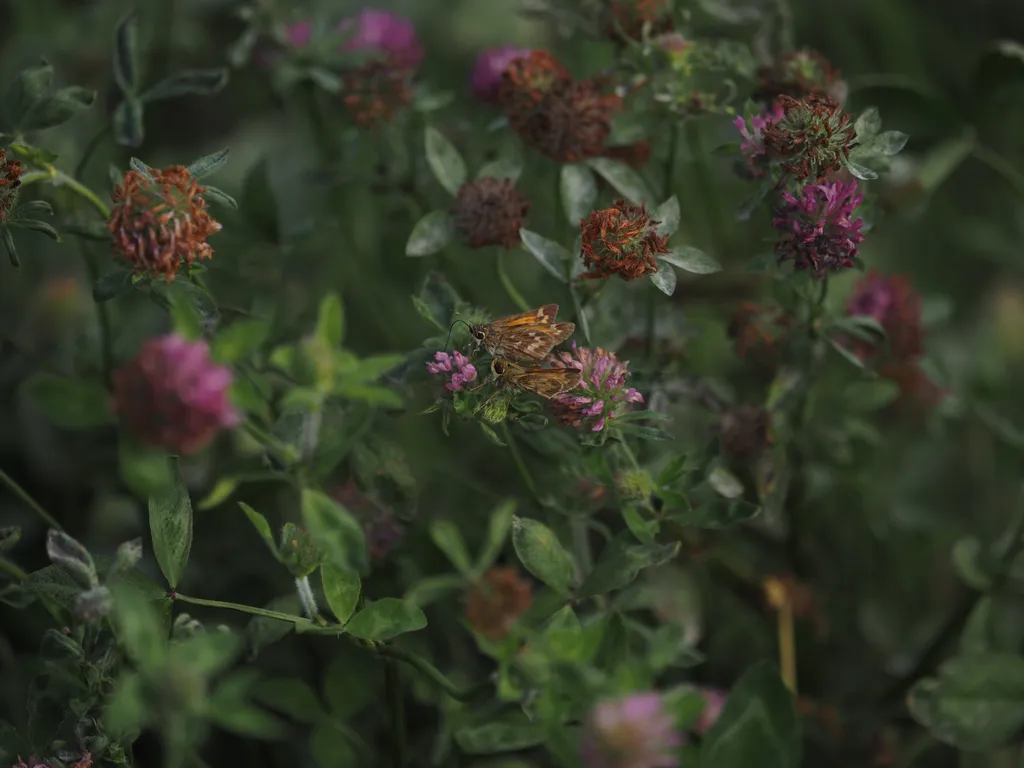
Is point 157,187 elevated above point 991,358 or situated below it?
above

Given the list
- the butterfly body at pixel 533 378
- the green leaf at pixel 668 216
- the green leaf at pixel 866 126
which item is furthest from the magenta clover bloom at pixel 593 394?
the green leaf at pixel 866 126

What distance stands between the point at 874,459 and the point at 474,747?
0.58 meters

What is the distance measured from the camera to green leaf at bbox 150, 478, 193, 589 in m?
0.70

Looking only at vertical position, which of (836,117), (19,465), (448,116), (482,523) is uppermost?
(836,117)

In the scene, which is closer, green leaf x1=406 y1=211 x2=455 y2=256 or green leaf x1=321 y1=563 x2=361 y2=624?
green leaf x1=321 y1=563 x2=361 y2=624

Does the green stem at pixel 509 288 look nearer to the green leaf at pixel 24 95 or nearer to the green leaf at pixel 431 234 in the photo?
the green leaf at pixel 431 234

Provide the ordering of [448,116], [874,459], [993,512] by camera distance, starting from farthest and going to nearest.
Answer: [448,116] → [993,512] → [874,459]

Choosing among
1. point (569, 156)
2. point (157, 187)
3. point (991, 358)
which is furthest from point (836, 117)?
point (991, 358)

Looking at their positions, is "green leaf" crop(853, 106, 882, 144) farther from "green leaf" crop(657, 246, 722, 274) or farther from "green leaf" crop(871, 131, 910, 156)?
"green leaf" crop(657, 246, 722, 274)

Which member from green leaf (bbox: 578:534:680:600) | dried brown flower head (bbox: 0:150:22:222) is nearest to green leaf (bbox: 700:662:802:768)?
green leaf (bbox: 578:534:680:600)

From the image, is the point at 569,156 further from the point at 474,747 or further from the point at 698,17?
the point at 474,747

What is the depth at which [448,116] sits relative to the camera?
4.55 ft

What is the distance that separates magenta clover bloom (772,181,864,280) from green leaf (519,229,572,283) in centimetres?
15

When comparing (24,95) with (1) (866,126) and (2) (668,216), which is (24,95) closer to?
(2) (668,216)
